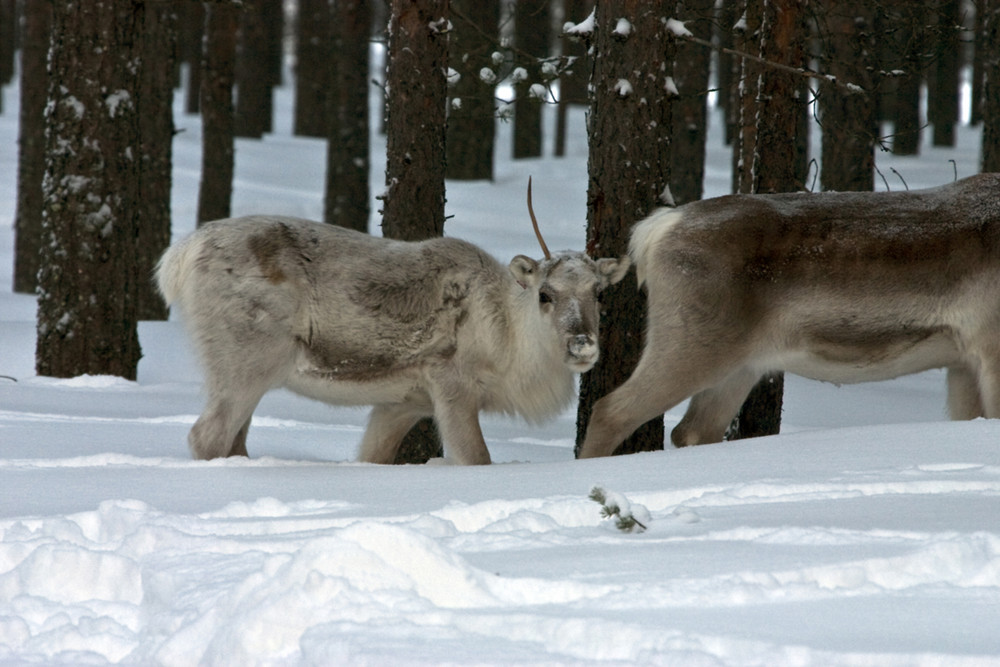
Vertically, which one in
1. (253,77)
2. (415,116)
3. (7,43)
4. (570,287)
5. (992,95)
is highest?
(7,43)

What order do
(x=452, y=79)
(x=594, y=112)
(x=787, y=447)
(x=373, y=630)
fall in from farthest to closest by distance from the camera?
(x=452, y=79), (x=594, y=112), (x=787, y=447), (x=373, y=630)

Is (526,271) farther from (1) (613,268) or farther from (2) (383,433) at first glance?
(2) (383,433)

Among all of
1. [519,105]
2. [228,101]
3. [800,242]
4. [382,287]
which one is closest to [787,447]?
[800,242]

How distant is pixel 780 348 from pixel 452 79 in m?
3.15

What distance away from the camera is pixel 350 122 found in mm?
15461

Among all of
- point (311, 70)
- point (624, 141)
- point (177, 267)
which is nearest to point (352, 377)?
point (177, 267)

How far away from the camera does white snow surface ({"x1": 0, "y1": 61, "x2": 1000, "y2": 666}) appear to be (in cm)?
290

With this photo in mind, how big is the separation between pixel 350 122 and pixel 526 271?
32.4 ft

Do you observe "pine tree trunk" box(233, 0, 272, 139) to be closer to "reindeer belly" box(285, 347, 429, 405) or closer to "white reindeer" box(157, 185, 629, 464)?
"white reindeer" box(157, 185, 629, 464)

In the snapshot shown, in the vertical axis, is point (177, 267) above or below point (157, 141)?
below

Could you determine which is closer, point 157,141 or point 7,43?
point 157,141

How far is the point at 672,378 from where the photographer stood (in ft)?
19.3

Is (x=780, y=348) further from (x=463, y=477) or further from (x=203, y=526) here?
(x=203, y=526)

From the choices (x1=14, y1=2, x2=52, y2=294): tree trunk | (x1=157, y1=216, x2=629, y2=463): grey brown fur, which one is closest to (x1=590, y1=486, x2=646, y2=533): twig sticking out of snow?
(x1=157, y1=216, x2=629, y2=463): grey brown fur
